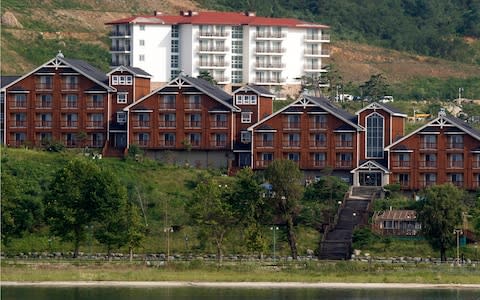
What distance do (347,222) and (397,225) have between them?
3.34m

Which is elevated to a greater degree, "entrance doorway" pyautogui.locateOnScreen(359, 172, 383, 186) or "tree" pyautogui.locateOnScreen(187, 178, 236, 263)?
"entrance doorway" pyautogui.locateOnScreen(359, 172, 383, 186)

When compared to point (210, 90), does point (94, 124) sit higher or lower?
lower

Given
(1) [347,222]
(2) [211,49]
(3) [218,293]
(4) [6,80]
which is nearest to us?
(3) [218,293]

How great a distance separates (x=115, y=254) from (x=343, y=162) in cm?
2131

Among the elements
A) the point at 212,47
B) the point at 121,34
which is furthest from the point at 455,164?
the point at 121,34

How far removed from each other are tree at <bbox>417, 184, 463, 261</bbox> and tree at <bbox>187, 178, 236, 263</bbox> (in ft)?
35.1

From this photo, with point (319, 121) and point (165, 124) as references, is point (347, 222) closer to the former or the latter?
point (319, 121)

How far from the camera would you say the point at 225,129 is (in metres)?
136

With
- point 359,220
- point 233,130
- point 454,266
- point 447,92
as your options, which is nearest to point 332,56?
point 447,92

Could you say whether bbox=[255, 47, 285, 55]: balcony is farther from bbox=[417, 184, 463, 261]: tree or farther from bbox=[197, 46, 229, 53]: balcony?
bbox=[417, 184, 463, 261]: tree

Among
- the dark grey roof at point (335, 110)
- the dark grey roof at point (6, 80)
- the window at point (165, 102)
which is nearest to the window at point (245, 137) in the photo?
the dark grey roof at point (335, 110)

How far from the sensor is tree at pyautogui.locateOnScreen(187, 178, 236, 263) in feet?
381

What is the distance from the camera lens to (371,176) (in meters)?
132

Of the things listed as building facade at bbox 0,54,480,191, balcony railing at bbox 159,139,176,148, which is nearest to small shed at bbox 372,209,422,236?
building facade at bbox 0,54,480,191
